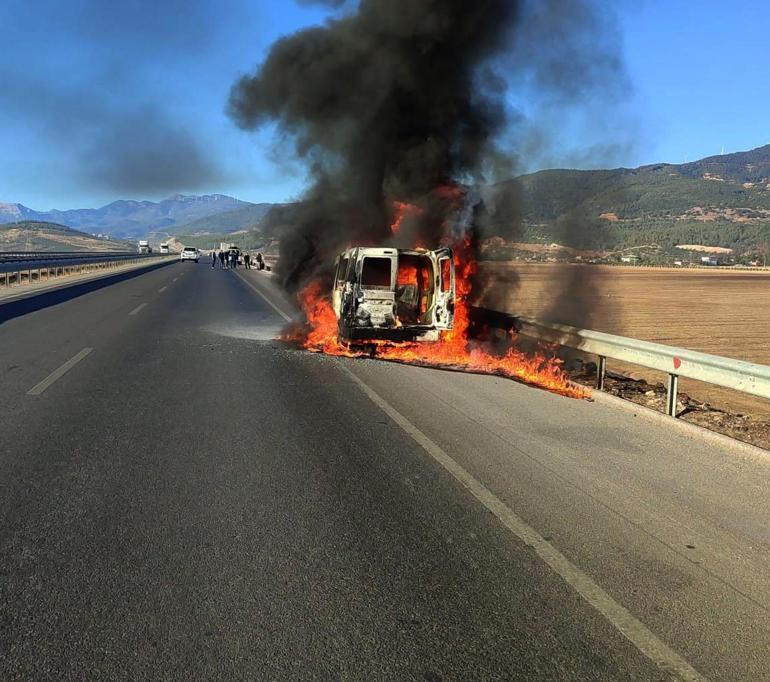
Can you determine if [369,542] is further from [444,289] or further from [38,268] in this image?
[38,268]

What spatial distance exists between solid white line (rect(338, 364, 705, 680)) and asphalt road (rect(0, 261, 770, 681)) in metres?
0.01

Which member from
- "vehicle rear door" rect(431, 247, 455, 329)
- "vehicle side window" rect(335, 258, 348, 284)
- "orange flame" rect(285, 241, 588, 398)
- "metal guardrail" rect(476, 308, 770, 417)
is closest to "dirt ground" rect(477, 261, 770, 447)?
"metal guardrail" rect(476, 308, 770, 417)

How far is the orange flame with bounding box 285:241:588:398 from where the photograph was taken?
378 inches

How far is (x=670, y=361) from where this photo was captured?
7082 millimetres

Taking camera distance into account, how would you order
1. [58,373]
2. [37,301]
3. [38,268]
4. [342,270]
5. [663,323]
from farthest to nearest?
[38,268] → [37,301] → [663,323] → [342,270] → [58,373]

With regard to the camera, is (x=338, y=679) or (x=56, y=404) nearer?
(x=338, y=679)

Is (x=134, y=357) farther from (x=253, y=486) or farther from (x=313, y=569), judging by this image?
(x=313, y=569)

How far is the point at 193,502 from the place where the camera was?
4172 mm

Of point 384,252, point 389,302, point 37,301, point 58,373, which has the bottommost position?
point 58,373

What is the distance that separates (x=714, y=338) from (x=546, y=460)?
38.1 feet

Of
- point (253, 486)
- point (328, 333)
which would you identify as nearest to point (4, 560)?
point (253, 486)

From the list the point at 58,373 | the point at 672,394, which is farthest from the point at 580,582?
the point at 58,373

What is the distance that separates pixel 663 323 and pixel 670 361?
12.3 metres

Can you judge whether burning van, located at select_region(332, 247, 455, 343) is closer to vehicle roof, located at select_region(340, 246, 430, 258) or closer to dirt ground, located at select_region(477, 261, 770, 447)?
vehicle roof, located at select_region(340, 246, 430, 258)
